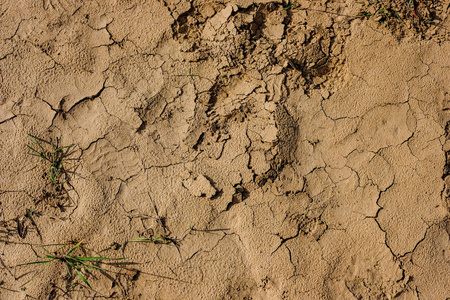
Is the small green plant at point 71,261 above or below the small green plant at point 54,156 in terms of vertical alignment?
below

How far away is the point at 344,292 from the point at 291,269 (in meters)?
0.35

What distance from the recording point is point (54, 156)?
2.19 metres

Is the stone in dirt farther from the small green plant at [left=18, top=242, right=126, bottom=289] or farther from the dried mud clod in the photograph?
the dried mud clod

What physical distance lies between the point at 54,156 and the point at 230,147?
115 cm

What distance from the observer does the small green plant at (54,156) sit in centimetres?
218

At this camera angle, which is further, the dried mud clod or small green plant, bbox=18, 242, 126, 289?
the dried mud clod

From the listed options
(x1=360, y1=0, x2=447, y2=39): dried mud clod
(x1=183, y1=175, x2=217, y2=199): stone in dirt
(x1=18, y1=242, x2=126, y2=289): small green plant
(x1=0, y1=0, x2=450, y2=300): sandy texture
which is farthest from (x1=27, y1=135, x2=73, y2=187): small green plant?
(x1=360, y1=0, x2=447, y2=39): dried mud clod

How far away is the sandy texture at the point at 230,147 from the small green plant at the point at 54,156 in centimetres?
5

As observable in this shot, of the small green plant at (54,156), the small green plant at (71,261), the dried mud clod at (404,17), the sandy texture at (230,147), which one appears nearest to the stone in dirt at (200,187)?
the sandy texture at (230,147)

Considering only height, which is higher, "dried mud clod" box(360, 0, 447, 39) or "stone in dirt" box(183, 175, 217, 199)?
"dried mud clod" box(360, 0, 447, 39)

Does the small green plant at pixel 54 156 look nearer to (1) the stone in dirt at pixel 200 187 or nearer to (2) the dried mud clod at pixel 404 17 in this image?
(1) the stone in dirt at pixel 200 187

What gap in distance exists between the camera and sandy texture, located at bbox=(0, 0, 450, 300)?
2.08m

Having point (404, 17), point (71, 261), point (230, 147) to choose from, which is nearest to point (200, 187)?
point (230, 147)

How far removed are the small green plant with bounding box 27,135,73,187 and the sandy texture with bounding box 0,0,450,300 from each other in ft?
0.16
